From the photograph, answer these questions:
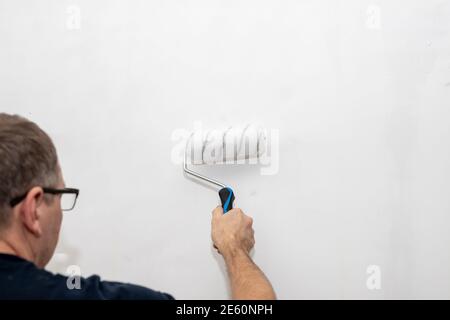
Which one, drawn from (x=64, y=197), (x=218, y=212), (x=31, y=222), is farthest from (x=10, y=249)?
(x=218, y=212)

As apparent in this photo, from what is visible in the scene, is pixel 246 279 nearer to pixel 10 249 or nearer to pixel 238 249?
pixel 238 249

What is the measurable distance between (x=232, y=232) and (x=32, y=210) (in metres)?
0.36

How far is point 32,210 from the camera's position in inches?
24.1

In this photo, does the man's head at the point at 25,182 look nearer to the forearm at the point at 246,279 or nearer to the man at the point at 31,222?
the man at the point at 31,222

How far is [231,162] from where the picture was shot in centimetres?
86

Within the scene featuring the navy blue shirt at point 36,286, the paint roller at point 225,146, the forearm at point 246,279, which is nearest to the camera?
the navy blue shirt at point 36,286

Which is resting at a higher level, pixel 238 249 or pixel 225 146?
pixel 225 146

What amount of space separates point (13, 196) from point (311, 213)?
0.56 meters

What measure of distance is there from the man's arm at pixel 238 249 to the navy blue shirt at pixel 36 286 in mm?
176

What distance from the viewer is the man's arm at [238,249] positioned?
28.4 inches

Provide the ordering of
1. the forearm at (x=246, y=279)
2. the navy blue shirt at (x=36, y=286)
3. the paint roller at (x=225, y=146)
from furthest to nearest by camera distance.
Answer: the paint roller at (x=225, y=146), the forearm at (x=246, y=279), the navy blue shirt at (x=36, y=286)

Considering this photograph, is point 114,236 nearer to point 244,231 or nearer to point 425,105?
point 244,231

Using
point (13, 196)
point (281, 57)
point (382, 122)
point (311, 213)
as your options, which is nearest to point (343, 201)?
point (311, 213)

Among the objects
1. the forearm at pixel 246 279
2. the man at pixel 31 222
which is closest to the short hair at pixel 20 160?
the man at pixel 31 222
